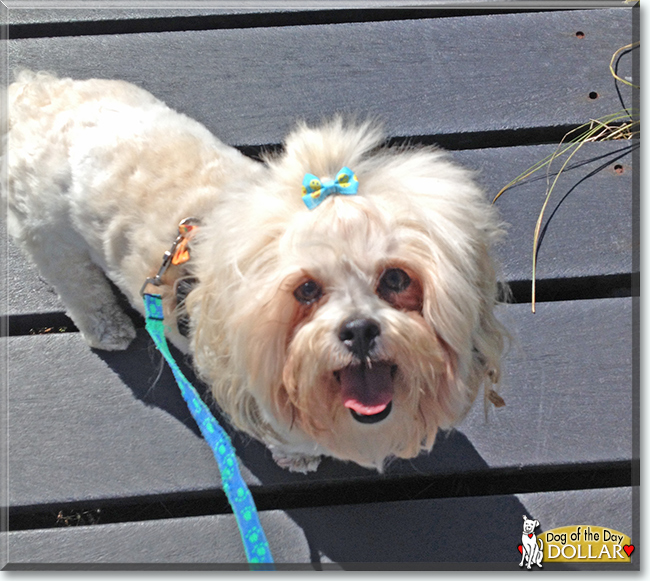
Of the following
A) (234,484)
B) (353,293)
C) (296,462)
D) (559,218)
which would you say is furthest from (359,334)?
(559,218)

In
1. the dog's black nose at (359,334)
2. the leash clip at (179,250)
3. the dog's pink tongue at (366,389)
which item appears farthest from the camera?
the leash clip at (179,250)

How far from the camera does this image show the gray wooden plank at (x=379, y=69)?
2.28 meters

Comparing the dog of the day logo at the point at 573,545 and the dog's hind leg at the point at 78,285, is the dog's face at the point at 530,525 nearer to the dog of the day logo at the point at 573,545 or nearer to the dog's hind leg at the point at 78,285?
the dog of the day logo at the point at 573,545

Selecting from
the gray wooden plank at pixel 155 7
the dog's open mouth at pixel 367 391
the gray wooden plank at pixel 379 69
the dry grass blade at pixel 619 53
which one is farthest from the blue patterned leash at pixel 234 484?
the dry grass blade at pixel 619 53

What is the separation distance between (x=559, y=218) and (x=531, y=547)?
3.87 ft

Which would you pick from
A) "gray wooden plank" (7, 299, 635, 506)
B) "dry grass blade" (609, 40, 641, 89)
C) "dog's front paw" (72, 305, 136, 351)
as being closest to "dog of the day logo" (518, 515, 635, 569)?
"gray wooden plank" (7, 299, 635, 506)

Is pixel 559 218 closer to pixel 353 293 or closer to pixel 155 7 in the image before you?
pixel 353 293

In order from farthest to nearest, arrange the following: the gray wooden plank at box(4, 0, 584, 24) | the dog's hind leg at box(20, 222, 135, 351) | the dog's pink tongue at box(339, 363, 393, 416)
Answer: the gray wooden plank at box(4, 0, 584, 24)
the dog's hind leg at box(20, 222, 135, 351)
the dog's pink tongue at box(339, 363, 393, 416)

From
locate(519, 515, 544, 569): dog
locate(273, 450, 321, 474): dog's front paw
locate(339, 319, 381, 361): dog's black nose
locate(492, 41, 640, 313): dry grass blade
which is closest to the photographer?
locate(339, 319, 381, 361): dog's black nose

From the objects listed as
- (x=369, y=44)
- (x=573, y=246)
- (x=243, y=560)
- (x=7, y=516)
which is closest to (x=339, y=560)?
(x=243, y=560)

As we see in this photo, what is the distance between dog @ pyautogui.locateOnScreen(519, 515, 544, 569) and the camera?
1687 millimetres

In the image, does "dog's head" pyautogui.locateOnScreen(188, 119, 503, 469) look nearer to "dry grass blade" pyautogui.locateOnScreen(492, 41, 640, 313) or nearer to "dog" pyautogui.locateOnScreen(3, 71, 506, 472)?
"dog" pyautogui.locateOnScreen(3, 71, 506, 472)

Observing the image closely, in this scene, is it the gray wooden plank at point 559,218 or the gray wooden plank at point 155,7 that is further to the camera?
the gray wooden plank at point 155,7

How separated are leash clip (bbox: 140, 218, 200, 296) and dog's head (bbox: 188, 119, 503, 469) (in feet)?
0.35
